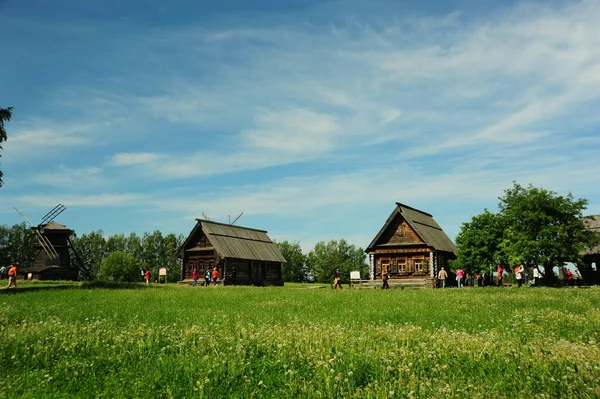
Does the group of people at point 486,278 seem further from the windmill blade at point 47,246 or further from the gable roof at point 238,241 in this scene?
the windmill blade at point 47,246

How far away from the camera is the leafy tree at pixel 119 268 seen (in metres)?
109

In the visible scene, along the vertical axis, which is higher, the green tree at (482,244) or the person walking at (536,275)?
→ the green tree at (482,244)

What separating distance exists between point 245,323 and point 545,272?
4458 cm

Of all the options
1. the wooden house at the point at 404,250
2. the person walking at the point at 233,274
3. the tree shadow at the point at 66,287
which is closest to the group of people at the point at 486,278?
the wooden house at the point at 404,250

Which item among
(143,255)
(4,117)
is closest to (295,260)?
(143,255)

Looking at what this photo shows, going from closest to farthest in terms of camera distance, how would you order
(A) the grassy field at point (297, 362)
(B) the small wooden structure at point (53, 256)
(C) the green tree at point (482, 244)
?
1. (A) the grassy field at point (297, 362)
2. (C) the green tree at point (482, 244)
3. (B) the small wooden structure at point (53, 256)

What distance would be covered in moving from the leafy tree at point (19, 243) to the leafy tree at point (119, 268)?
1808 centimetres

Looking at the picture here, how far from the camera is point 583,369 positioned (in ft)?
23.0

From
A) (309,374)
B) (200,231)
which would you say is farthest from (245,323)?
(200,231)

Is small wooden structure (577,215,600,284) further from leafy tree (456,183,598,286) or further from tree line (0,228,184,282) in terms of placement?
tree line (0,228,184,282)

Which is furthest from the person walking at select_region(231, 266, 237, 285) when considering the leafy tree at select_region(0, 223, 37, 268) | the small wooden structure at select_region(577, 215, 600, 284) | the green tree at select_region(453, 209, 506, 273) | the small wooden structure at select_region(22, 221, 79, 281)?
the leafy tree at select_region(0, 223, 37, 268)

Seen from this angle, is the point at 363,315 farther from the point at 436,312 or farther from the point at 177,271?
the point at 177,271

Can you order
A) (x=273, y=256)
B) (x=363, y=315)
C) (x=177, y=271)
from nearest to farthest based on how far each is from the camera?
(x=363, y=315) < (x=273, y=256) < (x=177, y=271)

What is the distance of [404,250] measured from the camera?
53781 mm
